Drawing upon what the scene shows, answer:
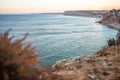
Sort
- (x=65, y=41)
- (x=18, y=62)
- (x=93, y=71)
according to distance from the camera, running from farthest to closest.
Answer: (x=65, y=41)
(x=93, y=71)
(x=18, y=62)

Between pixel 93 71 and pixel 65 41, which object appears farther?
pixel 65 41

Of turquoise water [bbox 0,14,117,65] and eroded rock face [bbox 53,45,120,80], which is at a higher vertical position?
eroded rock face [bbox 53,45,120,80]

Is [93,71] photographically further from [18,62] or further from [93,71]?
[18,62]

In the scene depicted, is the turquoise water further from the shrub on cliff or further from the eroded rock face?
the shrub on cliff

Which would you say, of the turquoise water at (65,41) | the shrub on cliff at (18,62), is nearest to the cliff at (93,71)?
the shrub on cliff at (18,62)

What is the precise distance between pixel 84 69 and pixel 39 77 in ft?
36.5

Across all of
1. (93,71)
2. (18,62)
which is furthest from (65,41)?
(18,62)

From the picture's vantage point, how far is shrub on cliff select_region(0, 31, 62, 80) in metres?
6.50

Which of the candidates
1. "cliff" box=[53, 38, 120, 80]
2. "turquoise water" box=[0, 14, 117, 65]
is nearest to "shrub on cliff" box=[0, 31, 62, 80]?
"cliff" box=[53, 38, 120, 80]

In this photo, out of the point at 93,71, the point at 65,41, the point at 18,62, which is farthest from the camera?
the point at 65,41

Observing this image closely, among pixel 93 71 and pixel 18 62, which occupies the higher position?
pixel 18 62

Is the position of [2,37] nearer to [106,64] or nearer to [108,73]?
[108,73]

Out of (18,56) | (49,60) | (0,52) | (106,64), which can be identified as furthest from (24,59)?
(49,60)

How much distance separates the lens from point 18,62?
260 inches
